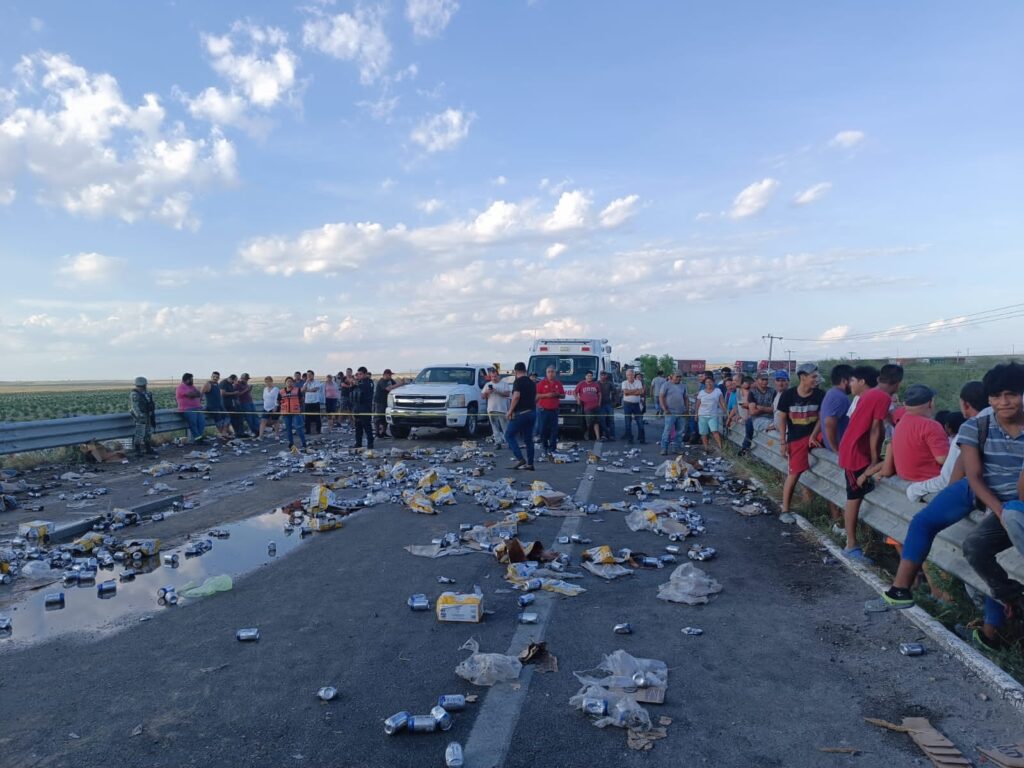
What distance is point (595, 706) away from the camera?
12.2 ft

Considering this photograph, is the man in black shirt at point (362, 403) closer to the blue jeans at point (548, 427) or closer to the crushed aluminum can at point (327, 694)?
the blue jeans at point (548, 427)

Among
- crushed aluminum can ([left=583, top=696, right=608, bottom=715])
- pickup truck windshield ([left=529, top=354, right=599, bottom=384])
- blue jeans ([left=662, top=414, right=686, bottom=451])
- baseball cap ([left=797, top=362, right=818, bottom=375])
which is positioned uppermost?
pickup truck windshield ([left=529, top=354, right=599, bottom=384])

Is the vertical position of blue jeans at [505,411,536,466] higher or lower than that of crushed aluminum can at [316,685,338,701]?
higher

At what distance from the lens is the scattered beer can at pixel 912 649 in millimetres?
4330

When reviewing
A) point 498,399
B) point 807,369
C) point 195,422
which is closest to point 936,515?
point 807,369

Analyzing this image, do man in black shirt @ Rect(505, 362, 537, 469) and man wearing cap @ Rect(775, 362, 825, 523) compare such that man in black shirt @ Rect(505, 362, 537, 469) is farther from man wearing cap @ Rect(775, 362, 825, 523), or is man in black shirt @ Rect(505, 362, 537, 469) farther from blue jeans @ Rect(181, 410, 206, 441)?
blue jeans @ Rect(181, 410, 206, 441)

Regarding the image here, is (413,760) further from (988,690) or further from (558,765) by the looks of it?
(988,690)

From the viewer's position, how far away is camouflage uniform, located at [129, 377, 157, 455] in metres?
15.3

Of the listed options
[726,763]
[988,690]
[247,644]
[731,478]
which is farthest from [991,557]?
[731,478]

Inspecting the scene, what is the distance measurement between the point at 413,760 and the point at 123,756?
1380 mm

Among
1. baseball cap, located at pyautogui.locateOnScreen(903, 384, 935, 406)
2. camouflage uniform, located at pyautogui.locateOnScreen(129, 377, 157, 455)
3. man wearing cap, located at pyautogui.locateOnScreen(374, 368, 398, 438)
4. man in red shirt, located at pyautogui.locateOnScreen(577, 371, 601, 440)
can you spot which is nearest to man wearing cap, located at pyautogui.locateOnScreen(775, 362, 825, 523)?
baseball cap, located at pyautogui.locateOnScreen(903, 384, 935, 406)

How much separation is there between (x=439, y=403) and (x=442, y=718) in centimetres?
1503

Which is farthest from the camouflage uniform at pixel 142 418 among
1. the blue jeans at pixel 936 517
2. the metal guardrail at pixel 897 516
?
the blue jeans at pixel 936 517

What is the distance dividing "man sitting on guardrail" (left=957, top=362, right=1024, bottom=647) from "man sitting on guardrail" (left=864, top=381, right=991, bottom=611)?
0.21 m
